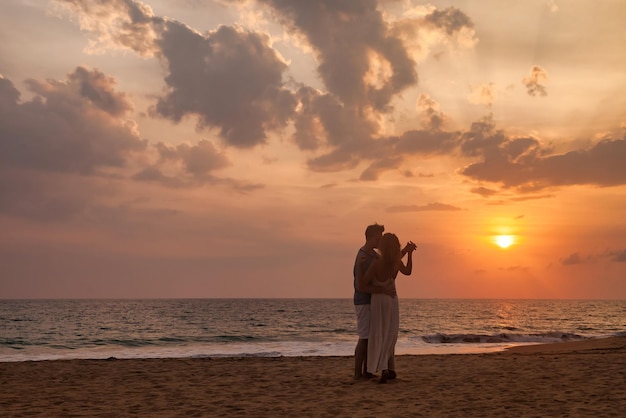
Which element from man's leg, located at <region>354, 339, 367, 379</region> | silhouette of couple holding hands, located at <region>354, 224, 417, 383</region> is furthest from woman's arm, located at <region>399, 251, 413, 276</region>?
man's leg, located at <region>354, 339, 367, 379</region>

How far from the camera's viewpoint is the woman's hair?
10359 millimetres

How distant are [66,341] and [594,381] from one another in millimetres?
43641

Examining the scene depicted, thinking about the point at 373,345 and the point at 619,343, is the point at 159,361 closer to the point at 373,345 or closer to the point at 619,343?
the point at 373,345

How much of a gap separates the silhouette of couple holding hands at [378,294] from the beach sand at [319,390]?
52 centimetres

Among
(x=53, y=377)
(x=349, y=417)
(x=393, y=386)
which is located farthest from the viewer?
(x=53, y=377)

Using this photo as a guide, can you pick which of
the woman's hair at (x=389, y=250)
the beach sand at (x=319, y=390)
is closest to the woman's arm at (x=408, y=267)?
the woman's hair at (x=389, y=250)

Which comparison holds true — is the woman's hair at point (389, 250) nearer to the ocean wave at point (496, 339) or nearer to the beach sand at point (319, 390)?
the beach sand at point (319, 390)

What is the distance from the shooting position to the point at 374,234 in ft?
34.9

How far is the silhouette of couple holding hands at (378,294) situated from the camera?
1040 cm

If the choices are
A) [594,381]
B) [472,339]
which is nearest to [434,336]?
[472,339]

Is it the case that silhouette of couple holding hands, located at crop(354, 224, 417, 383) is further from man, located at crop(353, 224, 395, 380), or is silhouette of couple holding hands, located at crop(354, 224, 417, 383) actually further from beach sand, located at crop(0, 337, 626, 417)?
beach sand, located at crop(0, 337, 626, 417)

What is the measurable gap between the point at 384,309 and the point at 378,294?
0.92ft

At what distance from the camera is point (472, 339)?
33.6 meters

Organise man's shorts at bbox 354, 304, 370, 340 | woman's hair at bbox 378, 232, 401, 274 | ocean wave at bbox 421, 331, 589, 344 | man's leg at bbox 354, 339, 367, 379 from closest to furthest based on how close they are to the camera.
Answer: woman's hair at bbox 378, 232, 401, 274
man's shorts at bbox 354, 304, 370, 340
man's leg at bbox 354, 339, 367, 379
ocean wave at bbox 421, 331, 589, 344
